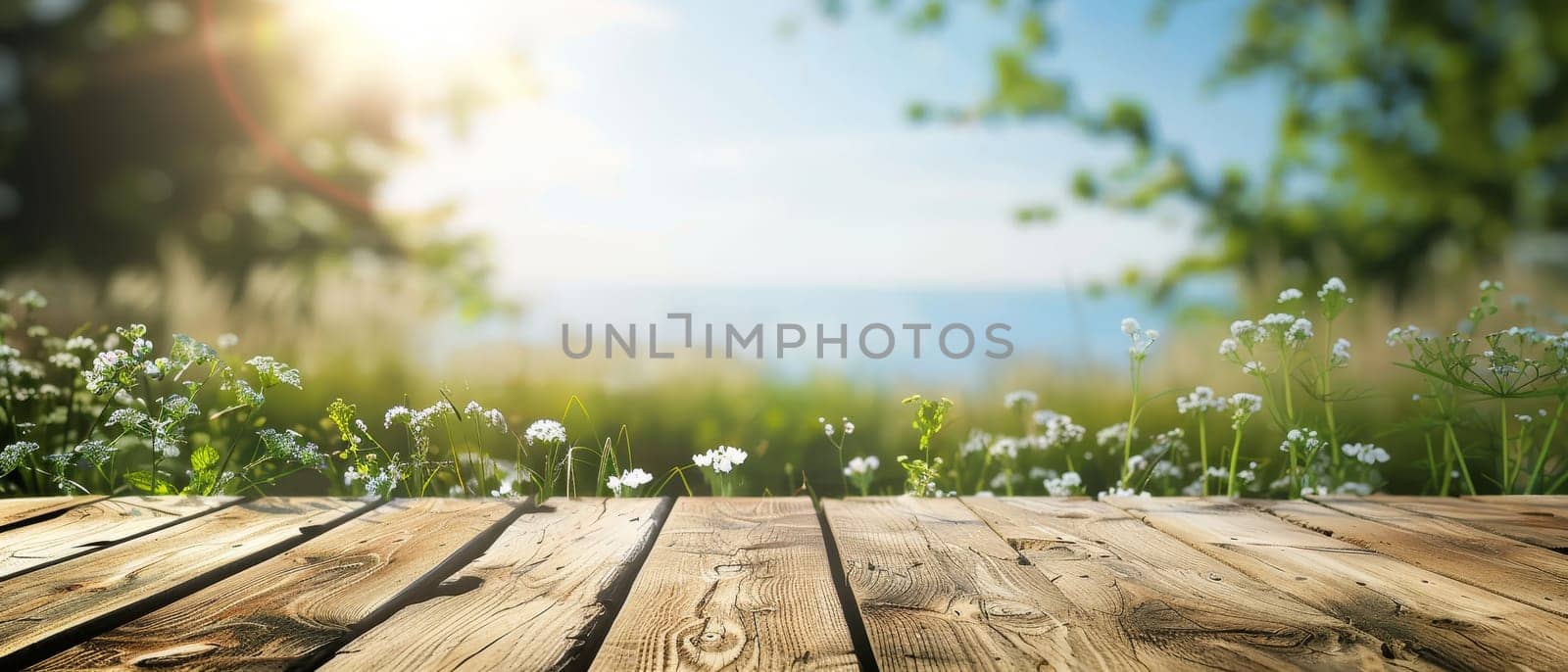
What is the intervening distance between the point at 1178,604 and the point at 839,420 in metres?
2.30

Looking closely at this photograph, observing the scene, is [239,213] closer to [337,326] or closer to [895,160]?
[337,326]

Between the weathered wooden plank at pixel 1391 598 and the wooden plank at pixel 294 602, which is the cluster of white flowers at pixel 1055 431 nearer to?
the weathered wooden plank at pixel 1391 598

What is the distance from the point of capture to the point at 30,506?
1.95 metres

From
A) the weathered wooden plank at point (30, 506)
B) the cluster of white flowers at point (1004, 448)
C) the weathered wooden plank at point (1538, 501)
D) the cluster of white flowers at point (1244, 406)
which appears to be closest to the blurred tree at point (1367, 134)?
the cluster of white flowers at point (1004, 448)

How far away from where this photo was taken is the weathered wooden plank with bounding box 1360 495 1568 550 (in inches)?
67.9

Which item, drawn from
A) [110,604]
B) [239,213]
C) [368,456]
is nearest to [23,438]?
[368,456]

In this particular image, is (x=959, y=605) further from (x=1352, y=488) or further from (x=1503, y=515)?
(x=1352, y=488)

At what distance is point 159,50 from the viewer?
324 inches

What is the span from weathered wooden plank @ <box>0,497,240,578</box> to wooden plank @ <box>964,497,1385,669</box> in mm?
1440

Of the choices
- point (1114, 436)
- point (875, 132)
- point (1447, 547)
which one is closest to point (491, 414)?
point (1447, 547)

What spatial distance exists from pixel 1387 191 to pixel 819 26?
5.14 meters

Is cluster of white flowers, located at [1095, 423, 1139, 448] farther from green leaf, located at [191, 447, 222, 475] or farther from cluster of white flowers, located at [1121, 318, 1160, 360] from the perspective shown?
green leaf, located at [191, 447, 222, 475]

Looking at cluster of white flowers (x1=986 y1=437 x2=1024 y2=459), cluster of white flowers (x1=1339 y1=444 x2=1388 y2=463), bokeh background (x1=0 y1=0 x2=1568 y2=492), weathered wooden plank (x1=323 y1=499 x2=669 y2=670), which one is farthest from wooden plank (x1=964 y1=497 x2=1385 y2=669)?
bokeh background (x1=0 y1=0 x2=1568 y2=492)

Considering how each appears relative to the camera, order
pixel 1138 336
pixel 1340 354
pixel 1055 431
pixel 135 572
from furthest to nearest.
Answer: pixel 1055 431 < pixel 1340 354 < pixel 1138 336 < pixel 135 572
